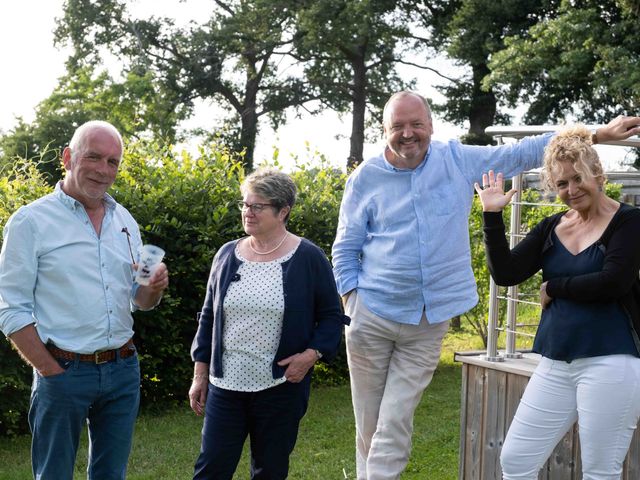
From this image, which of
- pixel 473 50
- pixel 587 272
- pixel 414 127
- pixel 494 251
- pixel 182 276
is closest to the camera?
pixel 587 272

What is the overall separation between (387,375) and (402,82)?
2761 centimetres

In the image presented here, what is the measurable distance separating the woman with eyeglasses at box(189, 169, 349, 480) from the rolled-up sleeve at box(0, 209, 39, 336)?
0.77 metres

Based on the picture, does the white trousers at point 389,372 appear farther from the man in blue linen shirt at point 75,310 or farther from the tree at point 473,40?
the tree at point 473,40

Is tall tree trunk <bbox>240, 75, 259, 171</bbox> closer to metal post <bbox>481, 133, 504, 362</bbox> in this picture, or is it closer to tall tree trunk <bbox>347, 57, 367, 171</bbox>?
tall tree trunk <bbox>347, 57, 367, 171</bbox>

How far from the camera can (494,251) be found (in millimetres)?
3562

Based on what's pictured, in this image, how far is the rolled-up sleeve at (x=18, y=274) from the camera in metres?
3.25

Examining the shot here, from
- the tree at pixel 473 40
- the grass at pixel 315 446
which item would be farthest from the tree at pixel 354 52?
the grass at pixel 315 446

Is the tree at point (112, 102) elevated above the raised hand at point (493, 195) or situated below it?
above

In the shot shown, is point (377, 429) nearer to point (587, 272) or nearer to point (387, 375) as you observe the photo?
point (387, 375)

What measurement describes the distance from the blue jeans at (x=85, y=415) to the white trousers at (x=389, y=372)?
3.45 ft

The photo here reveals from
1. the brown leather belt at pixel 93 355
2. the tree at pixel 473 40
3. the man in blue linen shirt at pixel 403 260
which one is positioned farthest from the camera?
the tree at pixel 473 40

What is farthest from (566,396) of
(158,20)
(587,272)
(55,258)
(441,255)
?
(158,20)

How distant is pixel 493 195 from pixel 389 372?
1.03 meters

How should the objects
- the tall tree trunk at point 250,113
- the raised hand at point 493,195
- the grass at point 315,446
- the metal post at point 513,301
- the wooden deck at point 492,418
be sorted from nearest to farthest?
the raised hand at point 493,195 → the wooden deck at point 492,418 → the metal post at point 513,301 → the grass at point 315,446 → the tall tree trunk at point 250,113
